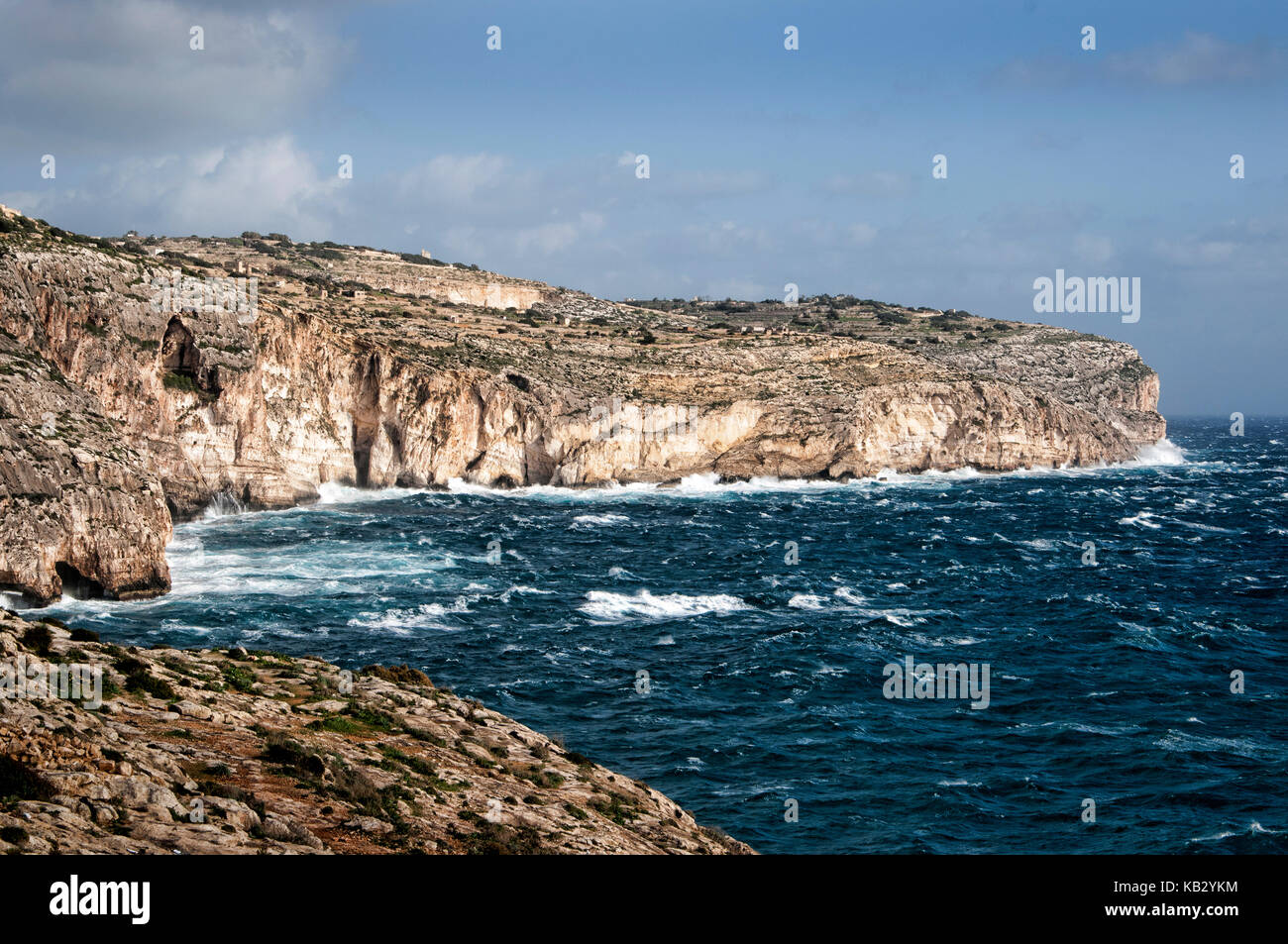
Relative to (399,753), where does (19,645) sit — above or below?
above

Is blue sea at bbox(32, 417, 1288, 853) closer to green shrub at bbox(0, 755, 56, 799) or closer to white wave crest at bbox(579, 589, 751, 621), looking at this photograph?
white wave crest at bbox(579, 589, 751, 621)

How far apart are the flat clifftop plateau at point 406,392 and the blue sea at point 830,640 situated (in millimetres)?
4138

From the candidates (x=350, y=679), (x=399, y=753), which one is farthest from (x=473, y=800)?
(x=350, y=679)

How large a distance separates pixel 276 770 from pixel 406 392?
64.6m

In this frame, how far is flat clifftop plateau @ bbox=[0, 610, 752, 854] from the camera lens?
14.4m

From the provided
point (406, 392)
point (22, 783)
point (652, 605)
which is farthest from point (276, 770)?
point (406, 392)

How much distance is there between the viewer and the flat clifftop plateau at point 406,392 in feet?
153

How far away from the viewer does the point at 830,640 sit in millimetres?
42344

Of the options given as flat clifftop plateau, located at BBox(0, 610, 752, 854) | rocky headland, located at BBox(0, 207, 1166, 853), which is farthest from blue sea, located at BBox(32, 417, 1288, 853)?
flat clifftop plateau, located at BBox(0, 610, 752, 854)

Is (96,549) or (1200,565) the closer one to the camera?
(96,549)

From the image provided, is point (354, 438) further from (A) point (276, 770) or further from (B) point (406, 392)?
(A) point (276, 770)
